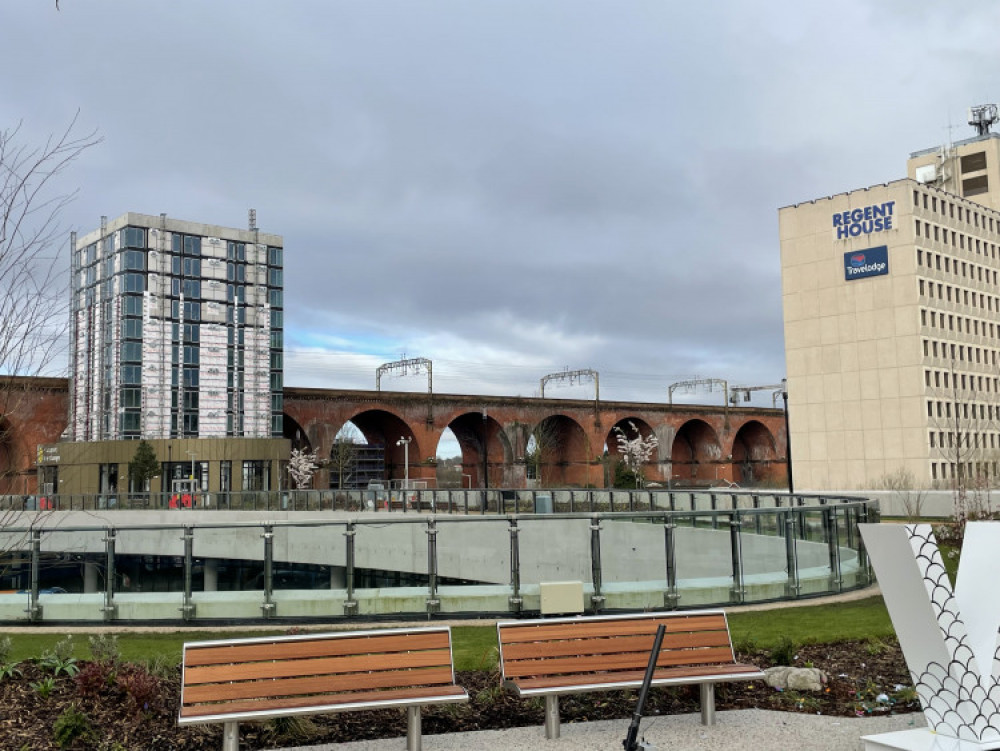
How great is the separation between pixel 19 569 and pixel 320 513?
24.5 meters

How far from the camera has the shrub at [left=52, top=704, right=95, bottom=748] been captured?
5.94 m

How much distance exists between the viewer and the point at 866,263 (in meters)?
51.5

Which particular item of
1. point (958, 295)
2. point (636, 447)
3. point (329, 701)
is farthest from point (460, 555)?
point (636, 447)

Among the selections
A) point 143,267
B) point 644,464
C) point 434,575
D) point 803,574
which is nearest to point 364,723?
point 434,575

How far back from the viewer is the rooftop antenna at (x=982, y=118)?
6881cm

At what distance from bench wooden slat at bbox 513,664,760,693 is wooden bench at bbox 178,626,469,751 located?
1.90ft

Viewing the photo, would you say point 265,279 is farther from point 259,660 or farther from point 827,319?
point 259,660

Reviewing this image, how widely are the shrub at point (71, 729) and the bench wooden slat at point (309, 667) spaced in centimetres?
97

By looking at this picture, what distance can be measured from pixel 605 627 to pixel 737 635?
12.6ft

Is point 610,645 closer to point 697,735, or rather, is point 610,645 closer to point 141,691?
point 697,735

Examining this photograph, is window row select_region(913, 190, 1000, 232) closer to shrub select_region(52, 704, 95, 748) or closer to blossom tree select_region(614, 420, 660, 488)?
blossom tree select_region(614, 420, 660, 488)

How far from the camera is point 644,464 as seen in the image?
276 feet

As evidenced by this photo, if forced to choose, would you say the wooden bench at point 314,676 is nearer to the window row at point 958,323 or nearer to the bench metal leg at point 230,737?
the bench metal leg at point 230,737

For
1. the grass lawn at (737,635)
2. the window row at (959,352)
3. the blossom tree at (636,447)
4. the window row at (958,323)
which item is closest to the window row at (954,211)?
the window row at (958,323)
